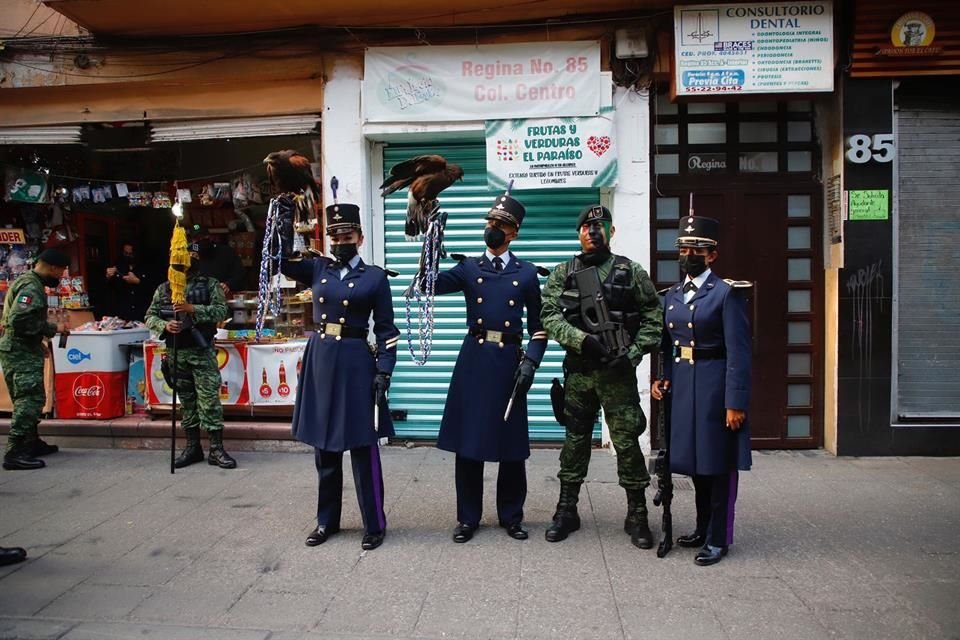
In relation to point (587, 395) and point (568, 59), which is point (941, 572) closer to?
point (587, 395)

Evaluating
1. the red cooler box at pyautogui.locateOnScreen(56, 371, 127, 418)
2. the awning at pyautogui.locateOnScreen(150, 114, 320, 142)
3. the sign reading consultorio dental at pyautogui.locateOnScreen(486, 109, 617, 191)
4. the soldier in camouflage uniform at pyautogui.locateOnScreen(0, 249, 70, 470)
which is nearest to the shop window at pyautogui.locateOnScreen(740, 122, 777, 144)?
the sign reading consultorio dental at pyautogui.locateOnScreen(486, 109, 617, 191)

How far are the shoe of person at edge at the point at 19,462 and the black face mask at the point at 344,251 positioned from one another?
420 cm

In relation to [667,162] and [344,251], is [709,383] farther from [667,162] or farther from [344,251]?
[667,162]

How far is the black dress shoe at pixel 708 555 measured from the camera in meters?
4.49

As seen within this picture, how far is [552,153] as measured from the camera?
7238 mm

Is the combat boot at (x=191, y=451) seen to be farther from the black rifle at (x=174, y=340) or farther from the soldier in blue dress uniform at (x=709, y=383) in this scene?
the soldier in blue dress uniform at (x=709, y=383)

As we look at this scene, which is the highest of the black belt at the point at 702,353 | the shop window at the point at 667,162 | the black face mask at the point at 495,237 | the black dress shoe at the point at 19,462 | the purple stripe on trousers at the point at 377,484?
the shop window at the point at 667,162

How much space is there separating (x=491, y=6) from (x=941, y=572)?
6113 mm

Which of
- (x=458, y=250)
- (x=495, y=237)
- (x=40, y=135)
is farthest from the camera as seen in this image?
(x=40, y=135)

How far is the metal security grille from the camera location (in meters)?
7.20

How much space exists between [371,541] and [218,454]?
2.75m

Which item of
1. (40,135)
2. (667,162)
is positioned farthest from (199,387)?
(667,162)

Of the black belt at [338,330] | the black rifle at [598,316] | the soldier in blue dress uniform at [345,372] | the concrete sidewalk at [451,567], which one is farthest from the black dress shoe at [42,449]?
the black rifle at [598,316]

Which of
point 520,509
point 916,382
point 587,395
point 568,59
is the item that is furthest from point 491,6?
point 916,382
